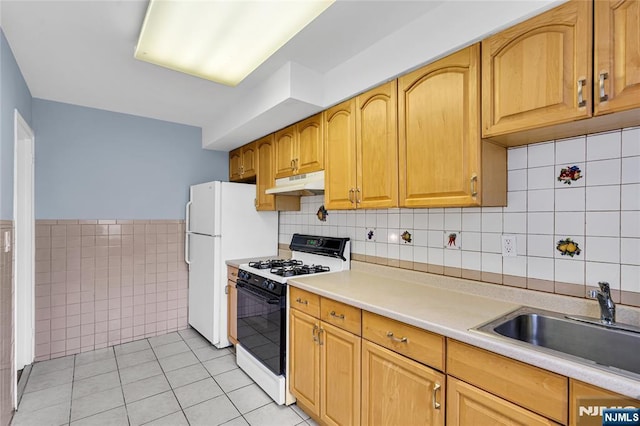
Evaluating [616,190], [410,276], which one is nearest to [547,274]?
[616,190]

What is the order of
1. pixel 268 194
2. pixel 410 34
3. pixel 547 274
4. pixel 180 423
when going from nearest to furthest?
1. pixel 547 274
2. pixel 410 34
3. pixel 180 423
4. pixel 268 194

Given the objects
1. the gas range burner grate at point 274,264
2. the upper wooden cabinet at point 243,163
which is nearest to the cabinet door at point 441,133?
the gas range burner grate at point 274,264

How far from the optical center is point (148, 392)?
91.9 inches

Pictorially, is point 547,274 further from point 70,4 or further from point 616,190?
point 70,4

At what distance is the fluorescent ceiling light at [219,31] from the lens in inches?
57.5

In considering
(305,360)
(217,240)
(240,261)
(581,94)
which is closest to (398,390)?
(305,360)

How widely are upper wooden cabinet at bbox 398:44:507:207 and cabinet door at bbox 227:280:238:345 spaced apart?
6.14ft

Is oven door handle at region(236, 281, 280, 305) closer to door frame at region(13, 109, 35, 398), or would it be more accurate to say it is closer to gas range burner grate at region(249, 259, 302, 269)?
gas range burner grate at region(249, 259, 302, 269)

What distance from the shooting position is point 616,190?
1.35 metres

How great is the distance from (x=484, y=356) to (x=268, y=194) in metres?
2.25

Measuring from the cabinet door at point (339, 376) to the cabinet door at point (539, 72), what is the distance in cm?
130

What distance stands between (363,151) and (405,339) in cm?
117

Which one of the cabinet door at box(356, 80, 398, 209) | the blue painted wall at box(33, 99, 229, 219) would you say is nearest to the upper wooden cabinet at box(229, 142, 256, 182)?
the blue painted wall at box(33, 99, 229, 219)

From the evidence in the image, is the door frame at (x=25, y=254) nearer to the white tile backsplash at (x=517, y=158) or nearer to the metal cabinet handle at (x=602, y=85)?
the white tile backsplash at (x=517, y=158)
